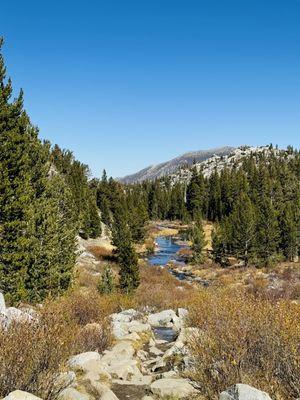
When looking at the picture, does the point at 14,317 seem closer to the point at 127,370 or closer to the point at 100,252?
the point at 127,370

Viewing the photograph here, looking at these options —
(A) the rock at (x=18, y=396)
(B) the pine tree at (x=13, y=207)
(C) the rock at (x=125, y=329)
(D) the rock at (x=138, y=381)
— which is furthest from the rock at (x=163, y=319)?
(A) the rock at (x=18, y=396)

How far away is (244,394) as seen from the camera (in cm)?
833

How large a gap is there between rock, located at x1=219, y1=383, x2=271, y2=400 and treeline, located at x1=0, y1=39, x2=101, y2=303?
44.4 feet

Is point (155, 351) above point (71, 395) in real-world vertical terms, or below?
below

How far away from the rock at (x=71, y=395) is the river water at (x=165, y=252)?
5440 cm

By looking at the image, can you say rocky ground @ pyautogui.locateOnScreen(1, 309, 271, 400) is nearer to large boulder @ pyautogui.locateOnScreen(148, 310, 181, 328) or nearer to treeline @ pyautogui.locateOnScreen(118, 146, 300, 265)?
large boulder @ pyautogui.locateOnScreen(148, 310, 181, 328)

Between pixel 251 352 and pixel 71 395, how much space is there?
14.2 ft

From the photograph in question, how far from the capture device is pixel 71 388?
9758 millimetres

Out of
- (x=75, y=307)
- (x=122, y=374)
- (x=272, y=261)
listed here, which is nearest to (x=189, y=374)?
(x=122, y=374)

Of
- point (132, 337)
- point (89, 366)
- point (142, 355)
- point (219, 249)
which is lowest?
point (219, 249)

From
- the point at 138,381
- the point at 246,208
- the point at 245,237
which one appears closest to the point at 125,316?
the point at 138,381

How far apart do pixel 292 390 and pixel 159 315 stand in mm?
15866

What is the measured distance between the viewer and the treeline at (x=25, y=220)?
22359mm

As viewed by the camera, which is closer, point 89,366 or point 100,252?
point 89,366
